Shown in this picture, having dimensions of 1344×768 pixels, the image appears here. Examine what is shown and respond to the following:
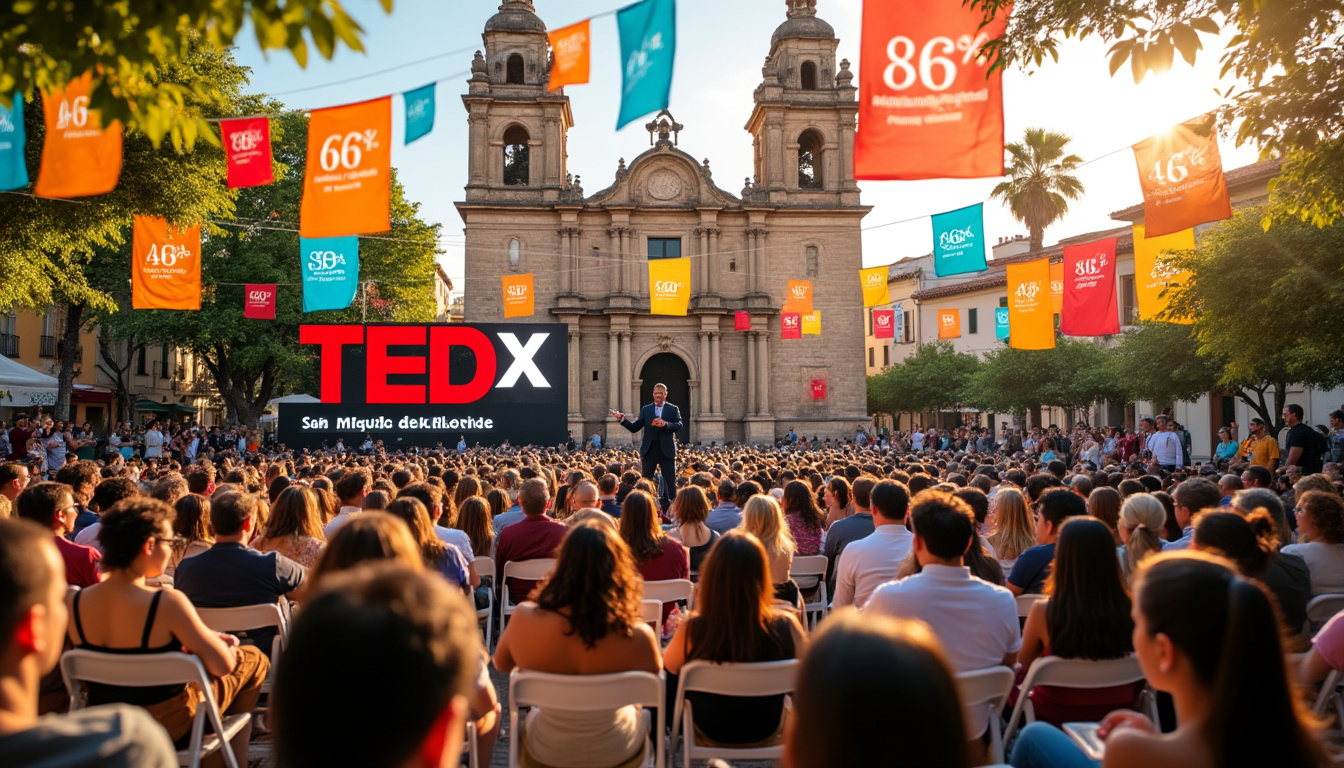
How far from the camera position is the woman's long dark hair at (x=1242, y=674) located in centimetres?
193

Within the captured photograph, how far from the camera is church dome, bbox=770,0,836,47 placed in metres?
41.7

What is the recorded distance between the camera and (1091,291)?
60.1ft

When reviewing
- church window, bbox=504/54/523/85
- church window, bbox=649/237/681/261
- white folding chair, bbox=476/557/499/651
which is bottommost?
white folding chair, bbox=476/557/499/651

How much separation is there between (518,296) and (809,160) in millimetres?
20293

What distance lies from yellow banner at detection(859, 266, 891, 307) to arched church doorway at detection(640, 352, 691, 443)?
15263 mm

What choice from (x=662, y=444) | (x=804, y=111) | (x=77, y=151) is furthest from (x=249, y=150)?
(x=804, y=111)

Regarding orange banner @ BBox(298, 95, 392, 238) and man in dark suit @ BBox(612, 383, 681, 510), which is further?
man in dark suit @ BBox(612, 383, 681, 510)

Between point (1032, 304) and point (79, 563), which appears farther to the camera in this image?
point (1032, 304)

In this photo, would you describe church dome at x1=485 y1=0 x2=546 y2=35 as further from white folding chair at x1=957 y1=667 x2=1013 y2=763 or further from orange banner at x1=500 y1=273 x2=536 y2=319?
white folding chair at x1=957 y1=667 x2=1013 y2=763

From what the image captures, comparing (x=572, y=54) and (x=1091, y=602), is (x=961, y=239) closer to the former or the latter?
(x=572, y=54)

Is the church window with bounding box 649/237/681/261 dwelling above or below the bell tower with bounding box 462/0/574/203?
below

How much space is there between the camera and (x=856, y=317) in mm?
41562

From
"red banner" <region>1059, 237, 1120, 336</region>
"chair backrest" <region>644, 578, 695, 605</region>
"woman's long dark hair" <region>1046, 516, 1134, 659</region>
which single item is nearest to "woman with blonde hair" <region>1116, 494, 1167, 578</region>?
"woman's long dark hair" <region>1046, 516, 1134, 659</region>

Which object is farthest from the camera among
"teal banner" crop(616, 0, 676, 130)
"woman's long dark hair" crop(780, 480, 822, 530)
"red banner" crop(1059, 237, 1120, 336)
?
"red banner" crop(1059, 237, 1120, 336)
